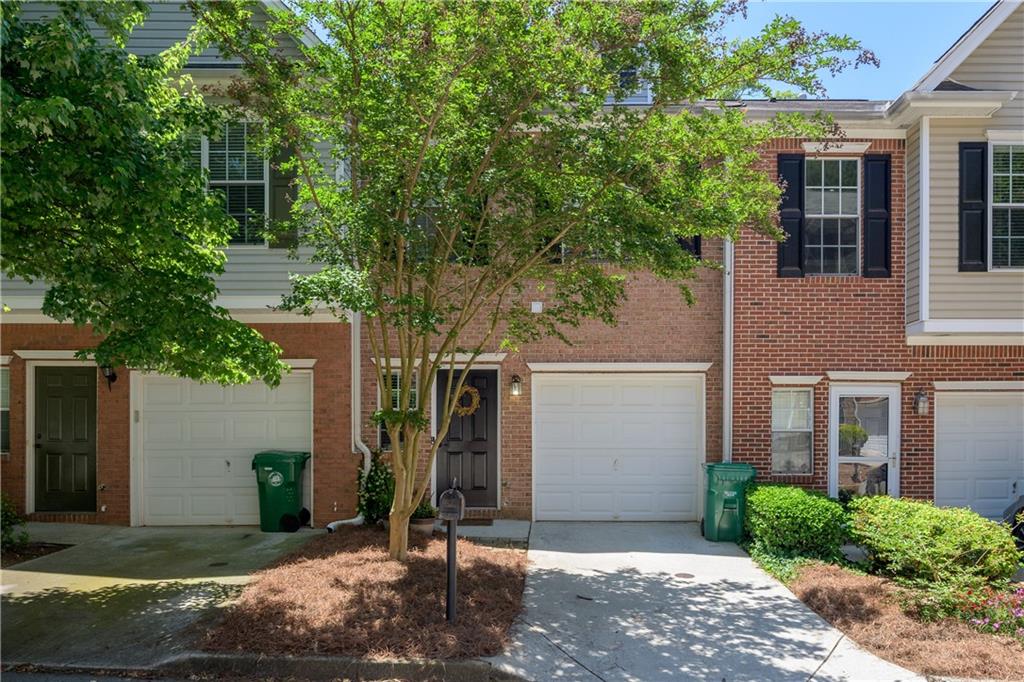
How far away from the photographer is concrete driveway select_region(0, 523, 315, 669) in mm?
6059

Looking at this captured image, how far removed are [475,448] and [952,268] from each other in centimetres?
701

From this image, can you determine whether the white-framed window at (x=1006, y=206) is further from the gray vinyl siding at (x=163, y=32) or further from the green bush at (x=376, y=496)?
the gray vinyl siding at (x=163, y=32)

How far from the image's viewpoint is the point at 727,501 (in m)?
9.67

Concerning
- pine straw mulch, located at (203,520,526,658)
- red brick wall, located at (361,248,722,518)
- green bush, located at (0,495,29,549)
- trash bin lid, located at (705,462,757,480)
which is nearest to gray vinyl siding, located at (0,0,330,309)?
red brick wall, located at (361,248,722,518)

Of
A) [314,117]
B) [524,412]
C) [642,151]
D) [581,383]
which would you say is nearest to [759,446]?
[581,383]

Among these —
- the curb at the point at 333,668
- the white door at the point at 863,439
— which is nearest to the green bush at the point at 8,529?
the curb at the point at 333,668

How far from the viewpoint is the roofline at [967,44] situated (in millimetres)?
9680

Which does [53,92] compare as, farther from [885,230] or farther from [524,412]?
[885,230]

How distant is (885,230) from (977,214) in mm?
1117


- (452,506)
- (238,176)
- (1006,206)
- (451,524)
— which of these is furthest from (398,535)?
(1006,206)

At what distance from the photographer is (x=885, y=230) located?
10461 mm

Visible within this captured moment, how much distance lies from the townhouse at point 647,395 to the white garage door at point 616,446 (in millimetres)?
29

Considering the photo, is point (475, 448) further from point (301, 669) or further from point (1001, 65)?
point (1001, 65)

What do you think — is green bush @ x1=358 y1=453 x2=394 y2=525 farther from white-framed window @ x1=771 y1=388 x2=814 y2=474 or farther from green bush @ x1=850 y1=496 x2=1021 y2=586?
green bush @ x1=850 y1=496 x2=1021 y2=586
